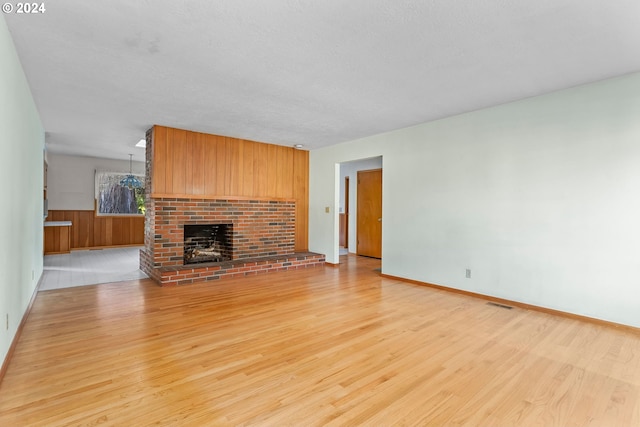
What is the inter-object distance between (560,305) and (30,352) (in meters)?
4.90

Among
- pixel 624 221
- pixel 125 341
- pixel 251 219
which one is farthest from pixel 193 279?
pixel 624 221

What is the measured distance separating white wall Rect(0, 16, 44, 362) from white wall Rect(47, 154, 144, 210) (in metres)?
5.56

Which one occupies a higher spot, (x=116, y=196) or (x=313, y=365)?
(x=116, y=196)

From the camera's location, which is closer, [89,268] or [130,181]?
[89,268]

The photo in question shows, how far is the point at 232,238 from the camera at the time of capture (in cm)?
566

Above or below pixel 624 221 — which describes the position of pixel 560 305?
below

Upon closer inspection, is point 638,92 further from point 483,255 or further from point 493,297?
point 493,297

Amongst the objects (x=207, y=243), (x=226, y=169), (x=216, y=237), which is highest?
(x=226, y=169)

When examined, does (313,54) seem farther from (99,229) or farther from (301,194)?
(99,229)

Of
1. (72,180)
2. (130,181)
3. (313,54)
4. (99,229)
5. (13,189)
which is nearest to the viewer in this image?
(13,189)

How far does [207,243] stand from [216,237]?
0.20 meters

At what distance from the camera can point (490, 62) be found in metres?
2.74

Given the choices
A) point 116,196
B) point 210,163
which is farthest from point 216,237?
point 116,196

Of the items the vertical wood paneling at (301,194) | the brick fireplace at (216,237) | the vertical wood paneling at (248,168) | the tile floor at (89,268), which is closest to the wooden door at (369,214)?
the vertical wood paneling at (301,194)
